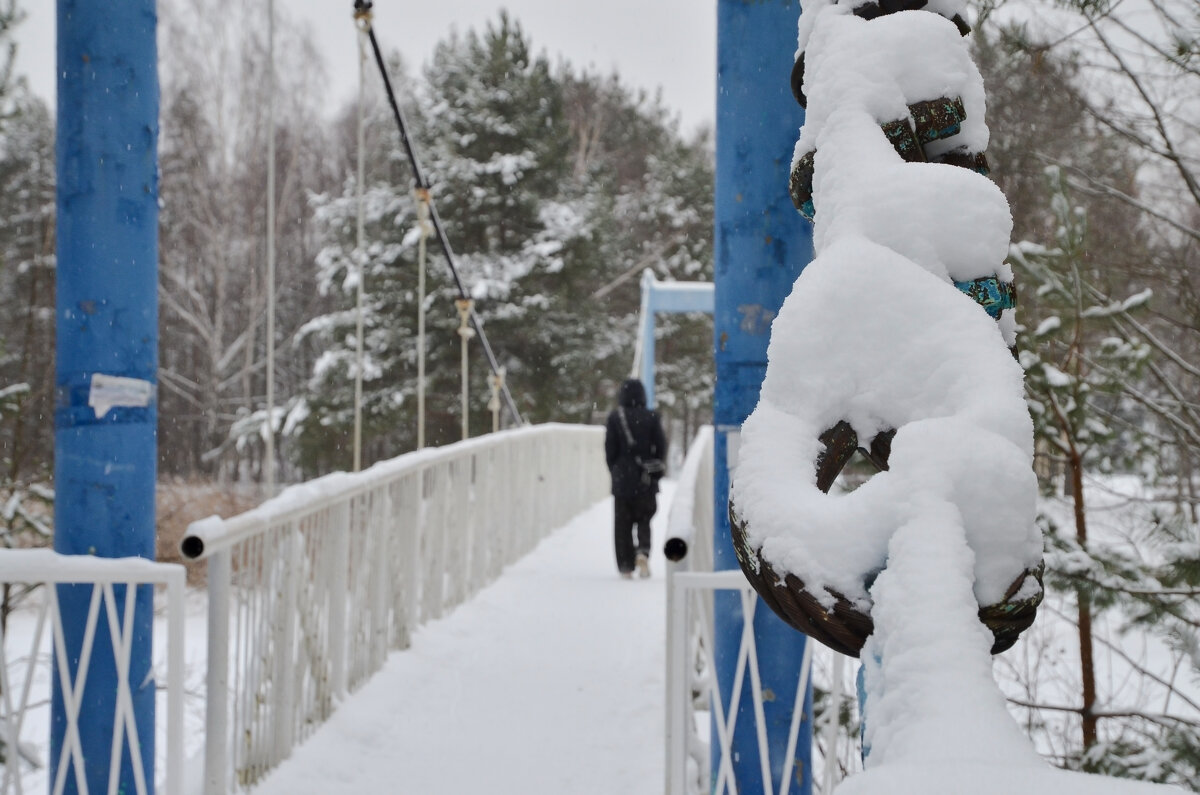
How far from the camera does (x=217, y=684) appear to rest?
2.30 m

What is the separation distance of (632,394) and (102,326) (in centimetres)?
413

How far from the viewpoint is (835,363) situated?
0.78 m

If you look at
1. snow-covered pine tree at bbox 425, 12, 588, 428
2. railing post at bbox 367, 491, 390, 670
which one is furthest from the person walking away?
snow-covered pine tree at bbox 425, 12, 588, 428

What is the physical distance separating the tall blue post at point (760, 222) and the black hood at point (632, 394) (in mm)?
3928

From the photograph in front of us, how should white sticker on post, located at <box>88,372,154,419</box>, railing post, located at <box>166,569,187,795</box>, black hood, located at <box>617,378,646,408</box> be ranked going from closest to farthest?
1. railing post, located at <box>166,569,187,795</box>
2. white sticker on post, located at <box>88,372,154,419</box>
3. black hood, located at <box>617,378,646,408</box>

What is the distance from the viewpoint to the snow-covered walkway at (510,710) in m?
2.89

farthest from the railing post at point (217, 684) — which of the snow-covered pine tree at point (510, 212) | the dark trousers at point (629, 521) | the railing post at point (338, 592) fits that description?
the snow-covered pine tree at point (510, 212)

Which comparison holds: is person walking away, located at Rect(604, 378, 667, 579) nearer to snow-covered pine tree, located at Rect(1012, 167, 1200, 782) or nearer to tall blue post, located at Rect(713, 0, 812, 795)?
snow-covered pine tree, located at Rect(1012, 167, 1200, 782)

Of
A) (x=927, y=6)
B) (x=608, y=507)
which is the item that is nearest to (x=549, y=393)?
(x=608, y=507)

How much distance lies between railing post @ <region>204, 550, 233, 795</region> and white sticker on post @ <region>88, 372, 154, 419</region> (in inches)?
15.4

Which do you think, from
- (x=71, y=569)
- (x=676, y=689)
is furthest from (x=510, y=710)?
(x=71, y=569)

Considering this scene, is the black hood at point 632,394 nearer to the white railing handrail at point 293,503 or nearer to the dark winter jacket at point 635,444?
the dark winter jacket at point 635,444

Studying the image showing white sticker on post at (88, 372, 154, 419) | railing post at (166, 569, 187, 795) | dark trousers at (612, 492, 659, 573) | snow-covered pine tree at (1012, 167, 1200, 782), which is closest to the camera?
railing post at (166, 569, 187, 795)

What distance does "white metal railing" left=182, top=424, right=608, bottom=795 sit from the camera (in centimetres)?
Answer: 233
